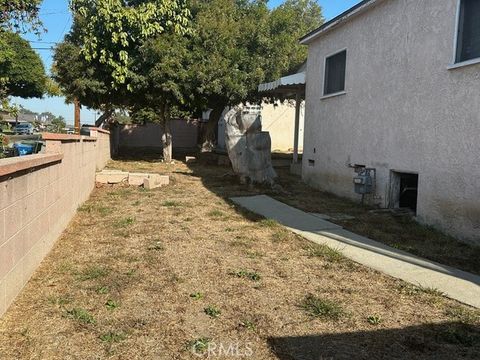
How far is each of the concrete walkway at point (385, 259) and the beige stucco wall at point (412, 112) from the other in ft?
4.76

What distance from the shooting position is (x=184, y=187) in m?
11.1

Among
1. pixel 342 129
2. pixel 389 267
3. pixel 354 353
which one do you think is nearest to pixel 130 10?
pixel 342 129

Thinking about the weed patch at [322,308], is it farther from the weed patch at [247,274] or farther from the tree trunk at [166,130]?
the tree trunk at [166,130]

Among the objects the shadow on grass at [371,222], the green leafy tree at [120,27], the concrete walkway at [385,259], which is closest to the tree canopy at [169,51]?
the green leafy tree at [120,27]

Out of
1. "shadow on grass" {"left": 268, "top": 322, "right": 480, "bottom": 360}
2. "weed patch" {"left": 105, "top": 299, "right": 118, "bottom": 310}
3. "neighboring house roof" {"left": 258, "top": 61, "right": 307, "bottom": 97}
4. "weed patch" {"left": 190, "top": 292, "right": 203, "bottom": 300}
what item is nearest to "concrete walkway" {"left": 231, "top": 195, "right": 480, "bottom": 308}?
"shadow on grass" {"left": 268, "top": 322, "right": 480, "bottom": 360}

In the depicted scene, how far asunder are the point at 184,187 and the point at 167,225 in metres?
4.20

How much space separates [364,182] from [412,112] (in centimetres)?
167

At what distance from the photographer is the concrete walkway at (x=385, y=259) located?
443 cm

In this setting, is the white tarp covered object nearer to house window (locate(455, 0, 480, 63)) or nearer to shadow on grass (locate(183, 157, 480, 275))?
shadow on grass (locate(183, 157, 480, 275))

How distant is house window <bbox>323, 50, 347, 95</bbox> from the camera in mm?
10477

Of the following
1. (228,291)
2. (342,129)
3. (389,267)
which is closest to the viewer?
(228,291)

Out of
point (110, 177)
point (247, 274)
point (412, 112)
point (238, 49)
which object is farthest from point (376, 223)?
point (238, 49)

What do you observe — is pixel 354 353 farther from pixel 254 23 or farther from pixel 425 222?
pixel 254 23

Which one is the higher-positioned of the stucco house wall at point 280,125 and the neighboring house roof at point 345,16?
the neighboring house roof at point 345,16
